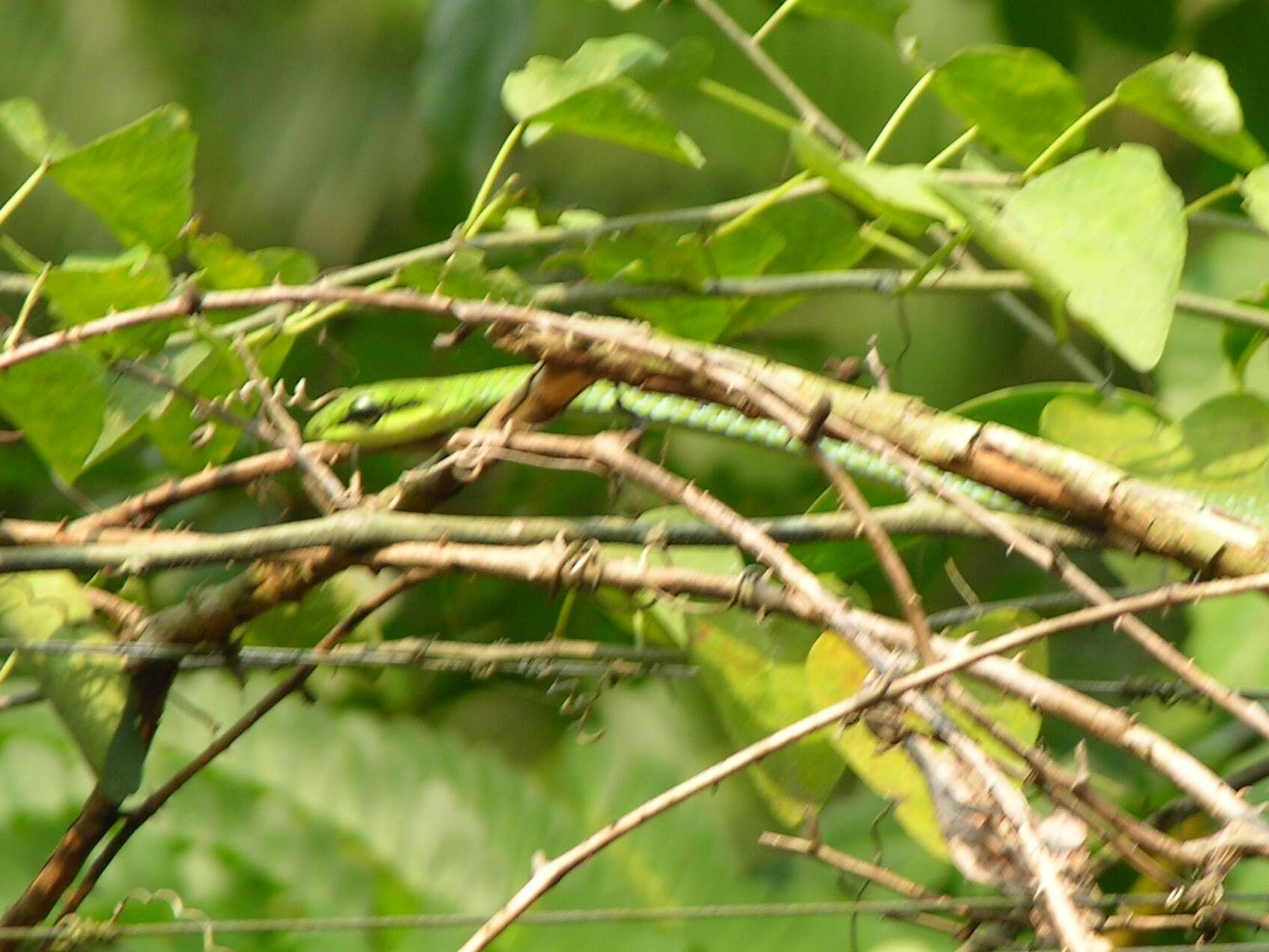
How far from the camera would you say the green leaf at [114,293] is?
1.42 ft

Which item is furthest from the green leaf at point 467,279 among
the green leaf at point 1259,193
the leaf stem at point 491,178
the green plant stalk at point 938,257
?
the green leaf at point 1259,193

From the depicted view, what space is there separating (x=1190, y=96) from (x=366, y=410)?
1.10 ft

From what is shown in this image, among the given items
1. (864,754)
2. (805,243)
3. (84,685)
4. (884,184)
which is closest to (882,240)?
(805,243)

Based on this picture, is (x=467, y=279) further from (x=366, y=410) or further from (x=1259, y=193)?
(x=1259, y=193)

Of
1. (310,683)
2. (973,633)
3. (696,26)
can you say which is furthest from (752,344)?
(973,633)

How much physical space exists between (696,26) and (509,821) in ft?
1.95

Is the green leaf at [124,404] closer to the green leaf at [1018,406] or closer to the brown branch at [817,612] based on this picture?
the brown branch at [817,612]

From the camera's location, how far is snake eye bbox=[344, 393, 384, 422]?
21.0 inches

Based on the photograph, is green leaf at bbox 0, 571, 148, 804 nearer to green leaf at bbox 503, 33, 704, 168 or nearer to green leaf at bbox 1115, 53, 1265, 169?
green leaf at bbox 503, 33, 704, 168

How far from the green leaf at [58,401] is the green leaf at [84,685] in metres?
0.05

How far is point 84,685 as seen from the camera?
1.35 feet

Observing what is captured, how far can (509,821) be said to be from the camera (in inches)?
31.3

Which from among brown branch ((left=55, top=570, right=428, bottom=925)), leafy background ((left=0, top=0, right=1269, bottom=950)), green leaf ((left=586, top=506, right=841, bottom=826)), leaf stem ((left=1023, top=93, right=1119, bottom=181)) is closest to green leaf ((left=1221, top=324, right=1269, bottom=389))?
leafy background ((left=0, top=0, right=1269, bottom=950))

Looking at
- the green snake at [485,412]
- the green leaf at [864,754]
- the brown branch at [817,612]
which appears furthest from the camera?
the green snake at [485,412]
